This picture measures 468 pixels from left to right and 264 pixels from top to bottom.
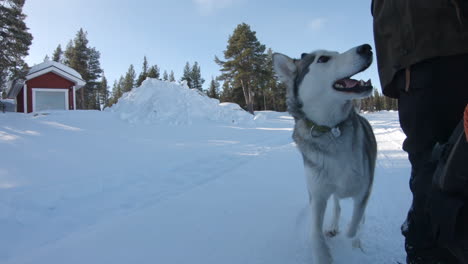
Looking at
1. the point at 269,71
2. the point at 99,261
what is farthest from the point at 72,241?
the point at 269,71

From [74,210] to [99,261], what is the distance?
1.21 meters

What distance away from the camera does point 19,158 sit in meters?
4.48

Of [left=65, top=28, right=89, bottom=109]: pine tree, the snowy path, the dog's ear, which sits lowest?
the snowy path

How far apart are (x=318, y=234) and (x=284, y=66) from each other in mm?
1525

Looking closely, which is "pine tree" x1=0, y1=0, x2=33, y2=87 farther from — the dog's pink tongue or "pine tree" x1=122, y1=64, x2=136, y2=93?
"pine tree" x1=122, y1=64, x2=136, y2=93

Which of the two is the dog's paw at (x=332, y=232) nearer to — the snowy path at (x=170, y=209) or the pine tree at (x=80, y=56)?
the snowy path at (x=170, y=209)

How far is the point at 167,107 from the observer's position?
12.2 meters

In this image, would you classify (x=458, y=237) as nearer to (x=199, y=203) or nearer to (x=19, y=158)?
(x=199, y=203)

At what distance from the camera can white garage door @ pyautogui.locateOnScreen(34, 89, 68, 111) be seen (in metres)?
19.3

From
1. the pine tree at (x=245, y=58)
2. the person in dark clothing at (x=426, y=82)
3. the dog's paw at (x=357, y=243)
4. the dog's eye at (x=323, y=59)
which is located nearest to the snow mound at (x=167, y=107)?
the dog's eye at (x=323, y=59)

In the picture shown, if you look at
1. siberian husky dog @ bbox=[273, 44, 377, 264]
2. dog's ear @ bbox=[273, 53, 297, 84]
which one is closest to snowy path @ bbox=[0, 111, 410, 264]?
siberian husky dog @ bbox=[273, 44, 377, 264]

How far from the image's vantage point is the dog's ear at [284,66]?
2314 mm

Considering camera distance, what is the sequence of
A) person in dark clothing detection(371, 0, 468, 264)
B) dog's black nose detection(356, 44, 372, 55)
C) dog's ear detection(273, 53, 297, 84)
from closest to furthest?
person in dark clothing detection(371, 0, 468, 264) < dog's black nose detection(356, 44, 372, 55) < dog's ear detection(273, 53, 297, 84)

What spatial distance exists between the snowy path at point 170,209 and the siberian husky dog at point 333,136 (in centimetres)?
36
